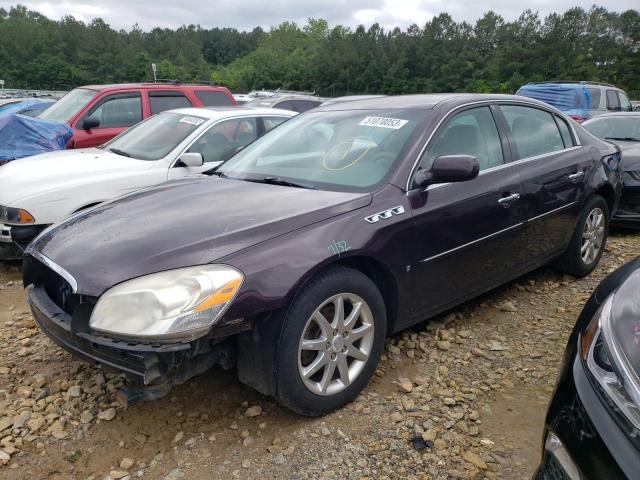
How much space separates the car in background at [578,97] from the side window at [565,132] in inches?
369

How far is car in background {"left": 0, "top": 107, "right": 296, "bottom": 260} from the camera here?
4.39 meters

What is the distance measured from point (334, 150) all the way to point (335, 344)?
1280mm

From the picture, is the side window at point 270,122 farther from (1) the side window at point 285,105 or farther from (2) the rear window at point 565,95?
(2) the rear window at point 565,95

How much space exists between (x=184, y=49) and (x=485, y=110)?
94.1m

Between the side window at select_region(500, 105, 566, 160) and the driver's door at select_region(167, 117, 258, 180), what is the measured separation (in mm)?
2667

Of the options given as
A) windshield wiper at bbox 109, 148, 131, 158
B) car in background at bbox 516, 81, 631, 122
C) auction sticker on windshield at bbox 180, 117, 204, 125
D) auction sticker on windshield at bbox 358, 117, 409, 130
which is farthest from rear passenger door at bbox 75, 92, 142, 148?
car in background at bbox 516, 81, 631, 122

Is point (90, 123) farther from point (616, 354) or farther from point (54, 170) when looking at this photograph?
point (616, 354)

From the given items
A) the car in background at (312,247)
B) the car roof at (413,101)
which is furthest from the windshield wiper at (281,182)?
the car roof at (413,101)

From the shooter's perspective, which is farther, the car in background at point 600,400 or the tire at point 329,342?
the tire at point 329,342

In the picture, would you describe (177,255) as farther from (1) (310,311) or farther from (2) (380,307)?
(2) (380,307)

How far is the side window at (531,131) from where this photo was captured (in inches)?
147

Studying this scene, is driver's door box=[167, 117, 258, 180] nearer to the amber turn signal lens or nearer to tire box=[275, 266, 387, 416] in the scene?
the amber turn signal lens

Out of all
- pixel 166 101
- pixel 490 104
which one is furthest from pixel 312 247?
pixel 166 101

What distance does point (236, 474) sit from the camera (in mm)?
2242
